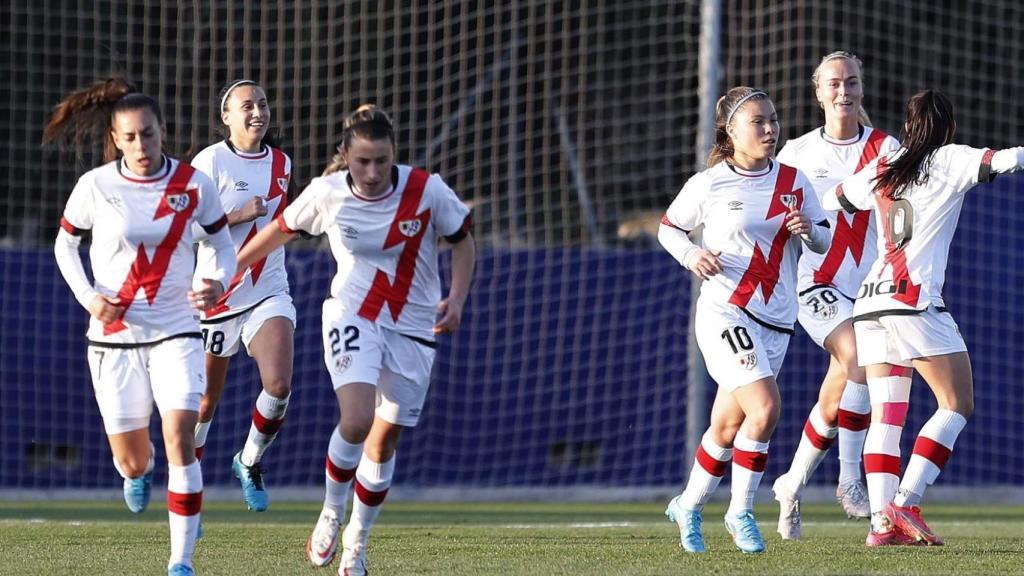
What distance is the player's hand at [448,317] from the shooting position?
6.06 metres

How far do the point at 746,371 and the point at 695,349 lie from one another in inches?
203

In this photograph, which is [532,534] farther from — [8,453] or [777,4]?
[777,4]

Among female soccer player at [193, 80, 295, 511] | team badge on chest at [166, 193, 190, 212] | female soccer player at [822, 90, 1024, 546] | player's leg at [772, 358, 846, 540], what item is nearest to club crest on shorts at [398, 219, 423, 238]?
team badge on chest at [166, 193, 190, 212]

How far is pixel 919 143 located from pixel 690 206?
1028 millimetres

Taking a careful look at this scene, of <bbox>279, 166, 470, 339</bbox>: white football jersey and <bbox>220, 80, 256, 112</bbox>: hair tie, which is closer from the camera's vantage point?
<bbox>279, 166, 470, 339</bbox>: white football jersey

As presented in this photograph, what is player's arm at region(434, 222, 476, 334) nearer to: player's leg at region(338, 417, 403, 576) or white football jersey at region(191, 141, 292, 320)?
player's leg at region(338, 417, 403, 576)

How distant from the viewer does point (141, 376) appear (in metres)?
6.16

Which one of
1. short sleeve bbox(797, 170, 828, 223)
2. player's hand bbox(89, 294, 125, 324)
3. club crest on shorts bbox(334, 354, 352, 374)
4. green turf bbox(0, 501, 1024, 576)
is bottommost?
green turf bbox(0, 501, 1024, 576)

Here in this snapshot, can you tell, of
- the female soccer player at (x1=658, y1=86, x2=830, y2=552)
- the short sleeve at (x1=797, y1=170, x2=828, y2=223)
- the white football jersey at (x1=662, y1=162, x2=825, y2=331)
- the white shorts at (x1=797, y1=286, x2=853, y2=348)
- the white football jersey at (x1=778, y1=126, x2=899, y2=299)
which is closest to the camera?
the female soccer player at (x1=658, y1=86, x2=830, y2=552)

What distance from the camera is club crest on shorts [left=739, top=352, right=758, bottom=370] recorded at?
694 cm

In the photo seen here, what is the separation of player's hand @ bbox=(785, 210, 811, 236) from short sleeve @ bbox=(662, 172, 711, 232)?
1.44 ft

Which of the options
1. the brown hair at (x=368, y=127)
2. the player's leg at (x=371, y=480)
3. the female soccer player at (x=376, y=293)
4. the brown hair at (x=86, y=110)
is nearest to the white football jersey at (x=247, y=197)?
the brown hair at (x=86, y=110)

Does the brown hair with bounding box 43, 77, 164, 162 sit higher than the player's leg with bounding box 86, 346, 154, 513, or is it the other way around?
the brown hair with bounding box 43, 77, 164, 162

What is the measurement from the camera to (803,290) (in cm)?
817
